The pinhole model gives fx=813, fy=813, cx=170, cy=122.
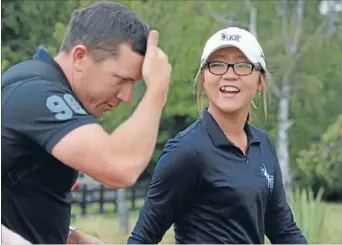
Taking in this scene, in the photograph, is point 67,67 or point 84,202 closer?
point 67,67

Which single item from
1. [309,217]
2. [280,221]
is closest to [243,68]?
[280,221]

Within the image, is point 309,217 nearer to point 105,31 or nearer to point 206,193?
point 206,193

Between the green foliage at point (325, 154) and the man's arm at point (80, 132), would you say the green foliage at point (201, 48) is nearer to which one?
the green foliage at point (325, 154)

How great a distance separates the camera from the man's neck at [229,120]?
10.2ft

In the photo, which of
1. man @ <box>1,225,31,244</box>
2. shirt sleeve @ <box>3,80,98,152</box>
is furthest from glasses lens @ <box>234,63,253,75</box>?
man @ <box>1,225,31,244</box>

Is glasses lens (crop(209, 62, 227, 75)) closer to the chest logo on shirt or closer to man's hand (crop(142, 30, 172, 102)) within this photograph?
the chest logo on shirt

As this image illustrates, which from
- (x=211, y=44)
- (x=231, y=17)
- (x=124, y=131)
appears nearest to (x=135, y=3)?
(x=231, y=17)

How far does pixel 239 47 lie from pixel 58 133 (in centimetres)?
107

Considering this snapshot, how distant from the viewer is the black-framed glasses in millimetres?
3068

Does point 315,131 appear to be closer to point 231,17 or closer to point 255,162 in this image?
point 231,17

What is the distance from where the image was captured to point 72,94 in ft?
7.68

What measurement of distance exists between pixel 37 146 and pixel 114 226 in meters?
15.8

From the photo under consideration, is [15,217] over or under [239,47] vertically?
under

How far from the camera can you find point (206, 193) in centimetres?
294
